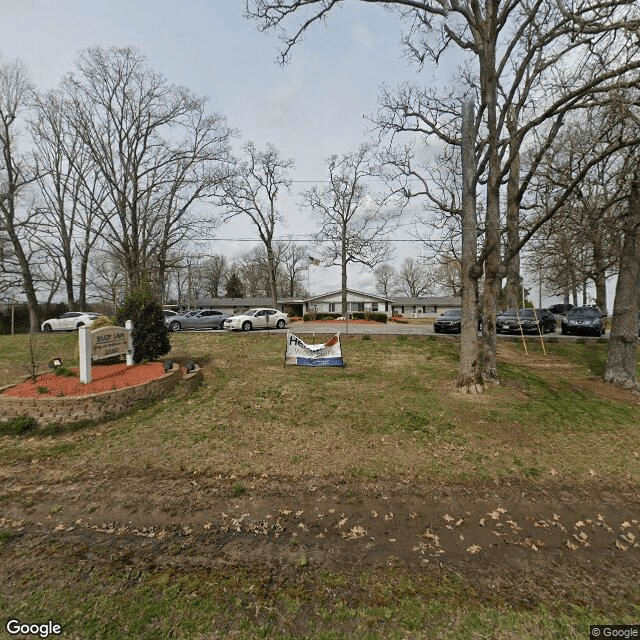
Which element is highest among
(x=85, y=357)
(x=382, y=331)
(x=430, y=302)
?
(x=430, y=302)

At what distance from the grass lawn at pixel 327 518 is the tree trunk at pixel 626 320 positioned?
2182 mm

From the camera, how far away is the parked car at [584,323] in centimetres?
1747

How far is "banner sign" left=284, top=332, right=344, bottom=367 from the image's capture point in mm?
9961

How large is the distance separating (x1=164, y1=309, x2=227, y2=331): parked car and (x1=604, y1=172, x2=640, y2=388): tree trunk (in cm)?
1907

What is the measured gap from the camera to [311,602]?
8.75 feet

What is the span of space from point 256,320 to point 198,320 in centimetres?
369

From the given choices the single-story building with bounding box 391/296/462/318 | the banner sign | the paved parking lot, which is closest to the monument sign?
the banner sign

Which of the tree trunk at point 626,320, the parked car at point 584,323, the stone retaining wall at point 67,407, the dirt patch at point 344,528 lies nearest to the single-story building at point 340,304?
the parked car at point 584,323

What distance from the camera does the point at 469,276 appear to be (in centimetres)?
800

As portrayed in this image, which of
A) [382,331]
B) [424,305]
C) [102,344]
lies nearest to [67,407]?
[102,344]

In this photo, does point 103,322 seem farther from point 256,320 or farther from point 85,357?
point 256,320

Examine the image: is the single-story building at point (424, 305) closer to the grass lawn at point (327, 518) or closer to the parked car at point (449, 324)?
the parked car at point (449, 324)

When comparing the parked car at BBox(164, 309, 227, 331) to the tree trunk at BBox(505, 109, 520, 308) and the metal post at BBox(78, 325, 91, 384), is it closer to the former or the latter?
the metal post at BBox(78, 325, 91, 384)

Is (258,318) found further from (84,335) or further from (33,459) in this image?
(33,459)
